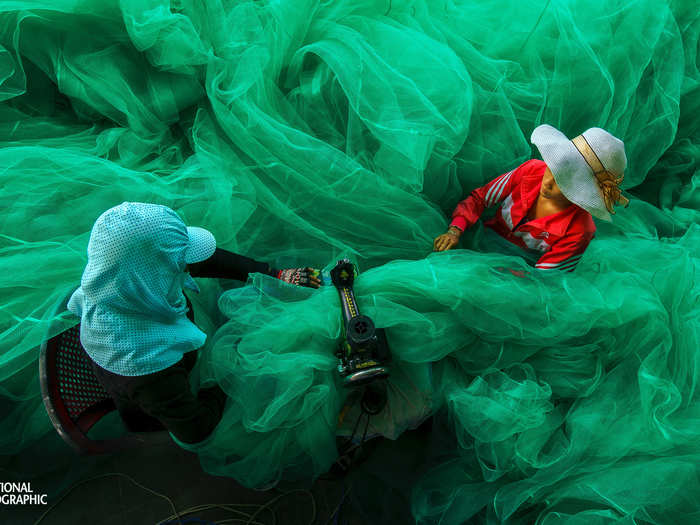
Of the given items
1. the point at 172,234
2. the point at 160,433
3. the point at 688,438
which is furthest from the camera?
the point at 160,433

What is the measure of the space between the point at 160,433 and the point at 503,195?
3.35ft

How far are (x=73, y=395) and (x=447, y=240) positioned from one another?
0.92m

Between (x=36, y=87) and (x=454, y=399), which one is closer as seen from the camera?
(x=454, y=399)

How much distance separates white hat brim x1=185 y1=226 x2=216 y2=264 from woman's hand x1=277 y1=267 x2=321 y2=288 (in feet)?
0.66

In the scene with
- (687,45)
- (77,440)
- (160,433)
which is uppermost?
(687,45)

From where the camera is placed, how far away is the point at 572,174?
1.01m

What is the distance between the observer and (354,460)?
4.10ft

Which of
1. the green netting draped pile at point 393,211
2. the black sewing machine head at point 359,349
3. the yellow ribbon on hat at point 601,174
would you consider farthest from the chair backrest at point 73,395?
the yellow ribbon on hat at point 601,174

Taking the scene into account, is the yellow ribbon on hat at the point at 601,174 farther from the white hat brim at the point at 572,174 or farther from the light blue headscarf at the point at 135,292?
the light blue headscarf at the point at 135,292

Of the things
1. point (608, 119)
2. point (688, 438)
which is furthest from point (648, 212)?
point (688, 438)

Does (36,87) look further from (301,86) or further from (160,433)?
(160,433)

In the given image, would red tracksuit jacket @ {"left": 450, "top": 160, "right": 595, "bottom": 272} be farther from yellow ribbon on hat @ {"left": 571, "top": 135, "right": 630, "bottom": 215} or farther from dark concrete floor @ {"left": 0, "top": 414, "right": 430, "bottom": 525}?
dark concrete floor @ {"left": 0, "top": 414, "right": 430, "bottom": 525}

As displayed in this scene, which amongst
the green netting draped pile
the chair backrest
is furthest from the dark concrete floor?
the chair backrest

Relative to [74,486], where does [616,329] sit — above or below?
above
